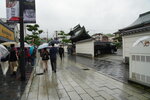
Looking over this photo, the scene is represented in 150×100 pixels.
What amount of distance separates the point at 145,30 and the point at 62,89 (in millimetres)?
6056

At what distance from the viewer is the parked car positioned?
62.9 ft

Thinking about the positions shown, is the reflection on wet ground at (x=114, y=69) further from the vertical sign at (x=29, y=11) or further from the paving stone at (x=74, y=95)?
the vertical sign at (x=29, y=11)

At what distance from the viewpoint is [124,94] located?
4.39 metres

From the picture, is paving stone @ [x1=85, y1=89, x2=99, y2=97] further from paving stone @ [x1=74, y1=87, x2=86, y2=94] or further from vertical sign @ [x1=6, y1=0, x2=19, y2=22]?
vertical sign @ [x1=6, y1=0, x2=19, y2=22]

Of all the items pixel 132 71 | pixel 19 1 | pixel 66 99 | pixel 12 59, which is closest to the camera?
pixel 66 99

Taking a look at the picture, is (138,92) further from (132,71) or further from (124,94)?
(132,71)

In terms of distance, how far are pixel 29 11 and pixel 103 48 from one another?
1532cm

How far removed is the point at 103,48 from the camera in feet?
66.4

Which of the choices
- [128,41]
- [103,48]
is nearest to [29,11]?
[128,41]

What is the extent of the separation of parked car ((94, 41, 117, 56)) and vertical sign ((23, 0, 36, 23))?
43.6 ft

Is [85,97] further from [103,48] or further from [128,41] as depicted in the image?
[103,48]

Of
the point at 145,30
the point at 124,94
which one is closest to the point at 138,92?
the point at 124,94

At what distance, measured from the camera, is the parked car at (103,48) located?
19177 mm

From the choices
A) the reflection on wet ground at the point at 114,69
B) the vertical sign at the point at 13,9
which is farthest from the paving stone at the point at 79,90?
the vertical sign at the point at 13,9
